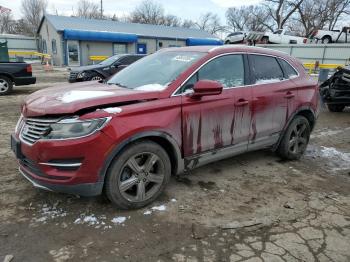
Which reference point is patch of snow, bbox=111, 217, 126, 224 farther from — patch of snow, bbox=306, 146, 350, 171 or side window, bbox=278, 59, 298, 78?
patch of snow, bbox=306, 146, 350, 171

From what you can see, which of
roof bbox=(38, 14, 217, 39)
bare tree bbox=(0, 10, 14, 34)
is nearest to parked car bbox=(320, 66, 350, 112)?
roof bbox=(38, 14, 217, 39)

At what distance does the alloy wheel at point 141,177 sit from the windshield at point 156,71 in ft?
2.69

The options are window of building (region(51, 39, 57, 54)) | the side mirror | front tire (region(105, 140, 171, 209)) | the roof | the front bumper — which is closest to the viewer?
the front bumper

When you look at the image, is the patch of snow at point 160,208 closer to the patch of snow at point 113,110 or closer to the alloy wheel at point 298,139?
the patch of snow at point 113,110

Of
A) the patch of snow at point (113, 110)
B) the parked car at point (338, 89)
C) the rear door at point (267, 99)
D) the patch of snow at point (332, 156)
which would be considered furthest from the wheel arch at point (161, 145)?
the parked car at point (338, 89)

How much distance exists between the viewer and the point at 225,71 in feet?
13.8

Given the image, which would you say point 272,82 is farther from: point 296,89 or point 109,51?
point 109,51

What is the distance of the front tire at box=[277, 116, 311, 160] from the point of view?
5.16m

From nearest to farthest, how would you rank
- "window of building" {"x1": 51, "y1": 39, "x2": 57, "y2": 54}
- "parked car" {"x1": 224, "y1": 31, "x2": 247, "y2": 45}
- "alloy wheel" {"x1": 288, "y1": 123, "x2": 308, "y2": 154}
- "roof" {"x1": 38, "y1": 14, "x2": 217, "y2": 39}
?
"alloy wheel" {"x1": 288, "y1": 123, "x2": 308, "y2": 154} → "roof" {"x1": 38, "y1": 14, "x2": 217, "y2": 39} → "window of building" {"x1": 51, "y1": 39, "x2": 57, "y2": 54} → "parked car" {"x1": 224, "y1": 31, "x2": 247, "y2": 45}

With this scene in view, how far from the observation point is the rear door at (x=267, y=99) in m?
4.49

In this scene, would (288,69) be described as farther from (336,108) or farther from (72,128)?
(336,108)

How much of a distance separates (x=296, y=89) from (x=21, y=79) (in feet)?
32.0

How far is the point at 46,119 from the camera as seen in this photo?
125 inches

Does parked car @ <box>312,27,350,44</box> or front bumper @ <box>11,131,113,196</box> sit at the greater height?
parked car @ <box>312,27,350,44</box>
